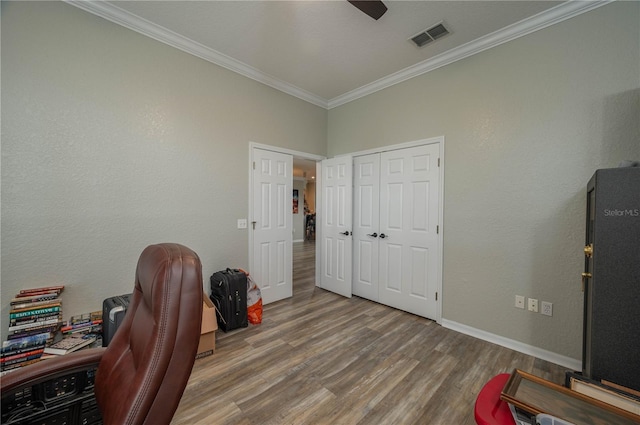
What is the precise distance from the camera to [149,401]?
0.70 meters

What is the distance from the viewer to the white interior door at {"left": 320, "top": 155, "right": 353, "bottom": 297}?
12.4ft

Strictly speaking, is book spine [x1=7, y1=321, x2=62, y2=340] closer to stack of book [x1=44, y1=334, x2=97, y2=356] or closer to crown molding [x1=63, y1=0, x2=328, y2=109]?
stack of book [x1=44, y1=334, x2=97, y2=356]

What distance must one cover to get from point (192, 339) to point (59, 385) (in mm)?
894

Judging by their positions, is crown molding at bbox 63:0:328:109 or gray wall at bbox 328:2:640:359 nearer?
gray wall at bbox 328:2:640:359

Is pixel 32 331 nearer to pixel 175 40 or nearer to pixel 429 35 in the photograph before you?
pixel 175 40

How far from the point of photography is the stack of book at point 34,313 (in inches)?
70.7

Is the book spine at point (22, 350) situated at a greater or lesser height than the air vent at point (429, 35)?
lesser

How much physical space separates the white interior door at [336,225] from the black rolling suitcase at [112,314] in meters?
2.59

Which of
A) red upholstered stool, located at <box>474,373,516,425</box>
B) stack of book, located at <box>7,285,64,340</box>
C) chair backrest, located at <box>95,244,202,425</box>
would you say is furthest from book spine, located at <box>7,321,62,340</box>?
red upholstered stool, located at <box>474,373,516,425</box>

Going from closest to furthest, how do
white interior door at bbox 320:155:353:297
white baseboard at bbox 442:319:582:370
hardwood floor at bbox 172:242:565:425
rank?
hardwood floor at bbox 172:242:565:425 → white baseboard at bbox 442:319:582:370 → white interior door at bbox 320:155:353:297

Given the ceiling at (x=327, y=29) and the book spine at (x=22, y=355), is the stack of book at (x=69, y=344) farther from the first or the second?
the ceiling at (x=327, y=29)

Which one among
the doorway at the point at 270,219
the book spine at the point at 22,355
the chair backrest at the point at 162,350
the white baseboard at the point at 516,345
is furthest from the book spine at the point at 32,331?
the white baseboard at the point at 516,345

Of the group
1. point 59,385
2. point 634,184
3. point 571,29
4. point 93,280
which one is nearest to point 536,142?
point 571,29

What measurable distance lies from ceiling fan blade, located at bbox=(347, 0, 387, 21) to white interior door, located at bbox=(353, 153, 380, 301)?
1723 mm
